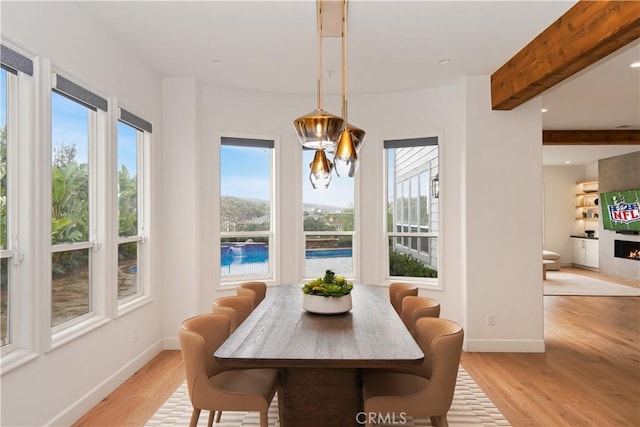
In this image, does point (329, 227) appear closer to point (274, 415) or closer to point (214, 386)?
point (274, 415)

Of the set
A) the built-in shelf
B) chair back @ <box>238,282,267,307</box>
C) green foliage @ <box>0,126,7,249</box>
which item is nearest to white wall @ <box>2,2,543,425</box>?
chair back @ <box>238,282,267,307</box>

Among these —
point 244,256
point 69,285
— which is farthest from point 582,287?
point 69,285

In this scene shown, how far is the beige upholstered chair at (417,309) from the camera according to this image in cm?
309

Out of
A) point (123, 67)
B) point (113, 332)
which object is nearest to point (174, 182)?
point (123, 67)

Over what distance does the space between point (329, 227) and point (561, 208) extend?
971cm

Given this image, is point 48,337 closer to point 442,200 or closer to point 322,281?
point 322,281

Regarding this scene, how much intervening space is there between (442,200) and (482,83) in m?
1.35

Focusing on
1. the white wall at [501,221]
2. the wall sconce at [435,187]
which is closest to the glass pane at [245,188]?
the wall sconce at [435,187]

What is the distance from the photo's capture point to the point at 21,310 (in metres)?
2.62

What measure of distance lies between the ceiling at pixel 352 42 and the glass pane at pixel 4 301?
1919 millimetres

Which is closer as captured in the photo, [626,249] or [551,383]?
[551,383]

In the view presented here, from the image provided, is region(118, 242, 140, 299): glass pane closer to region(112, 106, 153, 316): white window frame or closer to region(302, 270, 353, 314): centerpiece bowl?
region(112, 106, 153, 316): white window frame

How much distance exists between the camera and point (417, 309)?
3287 mm

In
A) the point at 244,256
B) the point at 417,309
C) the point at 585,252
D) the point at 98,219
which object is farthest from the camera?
the point at 585,252
